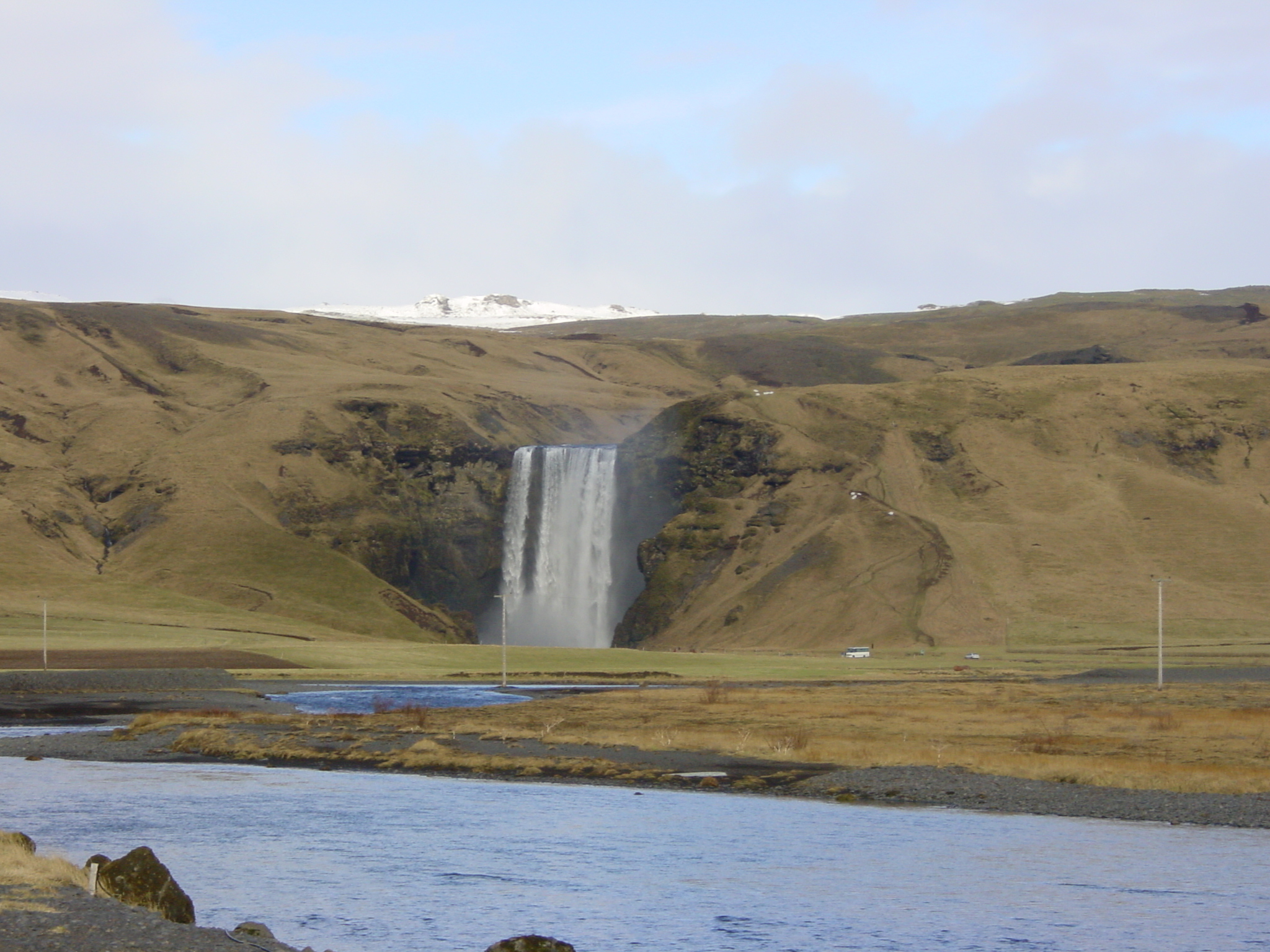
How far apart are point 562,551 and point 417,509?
900 inches

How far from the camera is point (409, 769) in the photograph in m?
57.8

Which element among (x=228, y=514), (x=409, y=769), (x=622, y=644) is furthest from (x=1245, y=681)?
(x=228, y=514)

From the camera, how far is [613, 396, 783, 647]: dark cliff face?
164875 millimetres

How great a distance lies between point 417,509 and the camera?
187 metres

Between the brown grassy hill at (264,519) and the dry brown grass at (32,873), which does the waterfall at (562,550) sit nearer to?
the brown grassy hill at (264,519)

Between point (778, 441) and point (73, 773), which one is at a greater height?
point (778, 441)

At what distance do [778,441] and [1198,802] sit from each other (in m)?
134

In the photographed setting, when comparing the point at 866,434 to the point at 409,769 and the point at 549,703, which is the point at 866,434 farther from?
the point at 409,769

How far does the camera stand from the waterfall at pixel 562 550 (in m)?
172

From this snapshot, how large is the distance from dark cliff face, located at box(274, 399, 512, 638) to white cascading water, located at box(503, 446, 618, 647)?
196 inches

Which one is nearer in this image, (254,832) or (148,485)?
(254,832)

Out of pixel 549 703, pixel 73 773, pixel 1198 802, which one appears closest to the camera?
pixel 1198 802

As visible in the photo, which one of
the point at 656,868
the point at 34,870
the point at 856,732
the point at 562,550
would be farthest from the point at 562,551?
the point at 34,870

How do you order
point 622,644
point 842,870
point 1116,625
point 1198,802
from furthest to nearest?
point 622,644 → point 1116,625 → point 1198,802 → point 842,870
